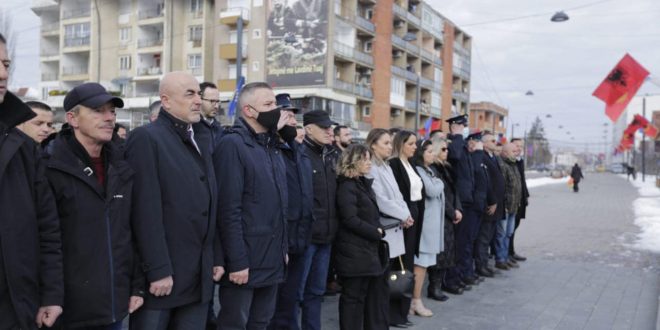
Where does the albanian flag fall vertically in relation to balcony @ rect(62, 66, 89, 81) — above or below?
below

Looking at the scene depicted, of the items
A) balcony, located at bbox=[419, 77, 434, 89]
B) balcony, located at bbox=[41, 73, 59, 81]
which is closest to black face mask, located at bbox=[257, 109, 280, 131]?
balcony, located at bbox=[419, 77, 434, 89]

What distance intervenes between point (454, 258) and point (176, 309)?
14.9 feet

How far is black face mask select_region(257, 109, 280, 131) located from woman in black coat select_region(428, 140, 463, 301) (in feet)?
11.4

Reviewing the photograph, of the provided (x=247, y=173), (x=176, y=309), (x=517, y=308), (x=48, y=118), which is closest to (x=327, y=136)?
(x=247, y=173)

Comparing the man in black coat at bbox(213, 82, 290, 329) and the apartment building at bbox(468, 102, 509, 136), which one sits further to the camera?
the apartment building at bbox(468, 102, 509, 136)

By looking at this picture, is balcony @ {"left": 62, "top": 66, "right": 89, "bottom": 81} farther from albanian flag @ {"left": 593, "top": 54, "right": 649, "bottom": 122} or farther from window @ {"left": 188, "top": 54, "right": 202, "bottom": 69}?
albanian flag @ {"left": 593, "top": 54, "right": 649, "bottom": 122}

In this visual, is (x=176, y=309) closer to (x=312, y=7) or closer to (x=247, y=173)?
(x=247, y=173)

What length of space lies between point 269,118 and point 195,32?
140 ft

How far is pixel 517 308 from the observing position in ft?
22.1

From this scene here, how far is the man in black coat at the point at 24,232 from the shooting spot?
246 cm

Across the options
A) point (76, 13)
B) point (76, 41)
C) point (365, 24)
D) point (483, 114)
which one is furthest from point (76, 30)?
point (483, 114)

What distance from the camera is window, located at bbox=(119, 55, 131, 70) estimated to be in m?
47.1

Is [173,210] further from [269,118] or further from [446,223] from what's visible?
[446,223]

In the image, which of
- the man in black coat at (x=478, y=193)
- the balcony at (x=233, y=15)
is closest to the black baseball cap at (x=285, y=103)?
the man in black coat at (x=478, y=193)
